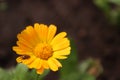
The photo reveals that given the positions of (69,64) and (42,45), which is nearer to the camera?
(42,45)

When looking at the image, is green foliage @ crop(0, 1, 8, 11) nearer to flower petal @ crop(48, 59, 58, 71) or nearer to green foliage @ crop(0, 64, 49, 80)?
green foliage @ crop(0, 64, 49, 80)

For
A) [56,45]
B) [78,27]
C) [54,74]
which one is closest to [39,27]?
[56,45]

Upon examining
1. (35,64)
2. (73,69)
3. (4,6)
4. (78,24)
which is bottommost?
(35,64)

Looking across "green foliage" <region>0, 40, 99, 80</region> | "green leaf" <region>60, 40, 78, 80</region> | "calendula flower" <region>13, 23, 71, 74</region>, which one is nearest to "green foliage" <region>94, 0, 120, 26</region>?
"green foliage" <region>0, 40, 99, 80</region>

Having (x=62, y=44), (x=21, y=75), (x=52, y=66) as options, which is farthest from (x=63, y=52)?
(x=21, y=75)

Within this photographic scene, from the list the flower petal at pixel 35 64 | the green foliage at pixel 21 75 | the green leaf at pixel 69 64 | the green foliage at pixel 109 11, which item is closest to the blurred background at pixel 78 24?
the green foliage at pixel 109 11

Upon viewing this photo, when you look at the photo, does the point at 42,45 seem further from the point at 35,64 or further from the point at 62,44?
the point at 35,64
